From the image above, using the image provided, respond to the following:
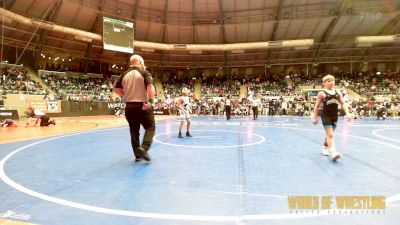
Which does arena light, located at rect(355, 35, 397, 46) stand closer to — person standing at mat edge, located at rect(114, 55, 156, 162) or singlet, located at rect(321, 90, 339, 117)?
singlet, located at rect(321, 90, 339, 117)

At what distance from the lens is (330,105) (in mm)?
5828

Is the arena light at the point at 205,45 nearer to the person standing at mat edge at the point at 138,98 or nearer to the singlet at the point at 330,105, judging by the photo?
the person standing at mat edge at the point at 138,98

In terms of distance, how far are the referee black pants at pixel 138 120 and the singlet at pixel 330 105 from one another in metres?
3.69

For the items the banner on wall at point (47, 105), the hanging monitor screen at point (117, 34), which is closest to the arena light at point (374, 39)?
the hanging monitor screen at point (117, 34)

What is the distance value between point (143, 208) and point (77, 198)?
90cm

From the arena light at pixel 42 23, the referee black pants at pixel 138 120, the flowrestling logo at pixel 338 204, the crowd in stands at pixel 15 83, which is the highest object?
the arena light at pixel 42 23

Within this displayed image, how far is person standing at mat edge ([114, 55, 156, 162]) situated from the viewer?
Result: 5203 millimetres

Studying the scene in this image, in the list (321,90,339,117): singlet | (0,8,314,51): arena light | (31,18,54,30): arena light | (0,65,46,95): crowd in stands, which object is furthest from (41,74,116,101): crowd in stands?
(321,90,339,117): singlet

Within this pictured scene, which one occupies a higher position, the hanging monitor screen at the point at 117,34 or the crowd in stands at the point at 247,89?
the hanging monitor screen at the point at 117,34

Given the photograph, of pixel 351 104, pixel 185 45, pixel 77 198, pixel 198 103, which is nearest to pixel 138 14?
pixel 185 45

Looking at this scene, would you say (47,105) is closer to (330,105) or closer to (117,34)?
(117,34)

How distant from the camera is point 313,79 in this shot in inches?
1547

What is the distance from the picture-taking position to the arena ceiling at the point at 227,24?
98.3 ft

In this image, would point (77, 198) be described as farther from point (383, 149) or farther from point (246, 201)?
point (383, 149)
